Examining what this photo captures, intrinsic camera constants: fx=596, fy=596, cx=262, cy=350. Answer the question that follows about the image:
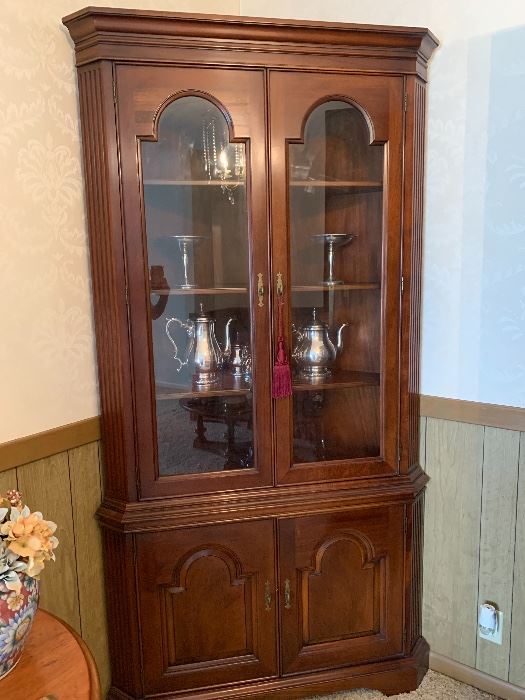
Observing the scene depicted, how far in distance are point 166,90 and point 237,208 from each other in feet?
1.09

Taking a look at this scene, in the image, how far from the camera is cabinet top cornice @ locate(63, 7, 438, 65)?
55.4 inches

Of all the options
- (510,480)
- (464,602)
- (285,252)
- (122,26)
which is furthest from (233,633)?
(122,26)

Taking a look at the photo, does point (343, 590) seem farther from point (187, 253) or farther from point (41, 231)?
point (41, 231)

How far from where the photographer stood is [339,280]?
171 cm

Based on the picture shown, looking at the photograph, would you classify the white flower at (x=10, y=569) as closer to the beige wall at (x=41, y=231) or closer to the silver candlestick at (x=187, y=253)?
the beige wall at (x=41, y=231)

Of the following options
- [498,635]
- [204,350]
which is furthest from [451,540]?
[204,350]

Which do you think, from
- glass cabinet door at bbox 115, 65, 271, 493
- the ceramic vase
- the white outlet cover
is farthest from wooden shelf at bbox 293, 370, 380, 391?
the ceramic vase

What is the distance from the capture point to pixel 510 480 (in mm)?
1749

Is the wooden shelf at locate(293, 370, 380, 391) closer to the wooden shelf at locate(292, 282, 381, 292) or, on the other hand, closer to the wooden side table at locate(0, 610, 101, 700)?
the wooden shelf at locate(292, 282, 381, 292)

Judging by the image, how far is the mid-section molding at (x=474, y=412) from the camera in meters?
1.70

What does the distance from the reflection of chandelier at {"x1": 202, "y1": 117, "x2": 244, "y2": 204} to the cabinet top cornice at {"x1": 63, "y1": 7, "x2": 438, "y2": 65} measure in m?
0.21

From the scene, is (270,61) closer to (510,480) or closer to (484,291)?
(484,291)

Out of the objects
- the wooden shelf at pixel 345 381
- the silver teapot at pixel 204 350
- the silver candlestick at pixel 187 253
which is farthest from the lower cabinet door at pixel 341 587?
the silver candlestick at pixel 187 253

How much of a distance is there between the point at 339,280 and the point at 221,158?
1.55 feet
